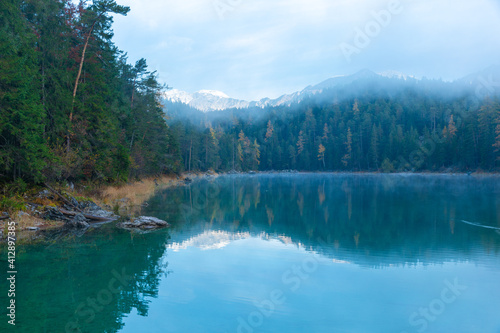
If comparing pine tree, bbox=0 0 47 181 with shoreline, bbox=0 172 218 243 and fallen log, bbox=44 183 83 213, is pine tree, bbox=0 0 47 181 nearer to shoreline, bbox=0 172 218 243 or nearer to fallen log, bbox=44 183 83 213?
fallen log, bbox=44 183 83 213

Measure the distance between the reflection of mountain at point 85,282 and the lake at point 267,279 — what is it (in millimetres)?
38

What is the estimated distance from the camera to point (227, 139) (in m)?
127

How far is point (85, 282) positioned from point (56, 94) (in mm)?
15905

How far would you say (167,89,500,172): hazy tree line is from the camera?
8350cm

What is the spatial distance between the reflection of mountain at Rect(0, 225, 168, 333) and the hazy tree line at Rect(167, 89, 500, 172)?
62637 mm

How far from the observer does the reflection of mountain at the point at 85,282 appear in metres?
7.77

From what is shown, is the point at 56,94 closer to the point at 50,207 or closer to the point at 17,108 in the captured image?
the point at 17,108

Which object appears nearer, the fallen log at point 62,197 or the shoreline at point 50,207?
the shoreline at point 50,207

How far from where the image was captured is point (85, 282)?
10.2 meters

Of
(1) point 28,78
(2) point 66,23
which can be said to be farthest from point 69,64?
(1) point 28,78

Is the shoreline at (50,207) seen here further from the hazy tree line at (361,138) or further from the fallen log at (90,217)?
the hazy tree line at (361,138)

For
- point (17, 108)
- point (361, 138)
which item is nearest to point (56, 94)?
point (17, 108)

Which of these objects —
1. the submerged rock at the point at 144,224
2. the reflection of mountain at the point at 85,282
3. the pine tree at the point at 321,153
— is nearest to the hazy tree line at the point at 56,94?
the submerged rock at the point at 144,224

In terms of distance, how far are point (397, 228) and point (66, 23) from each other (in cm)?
2677
